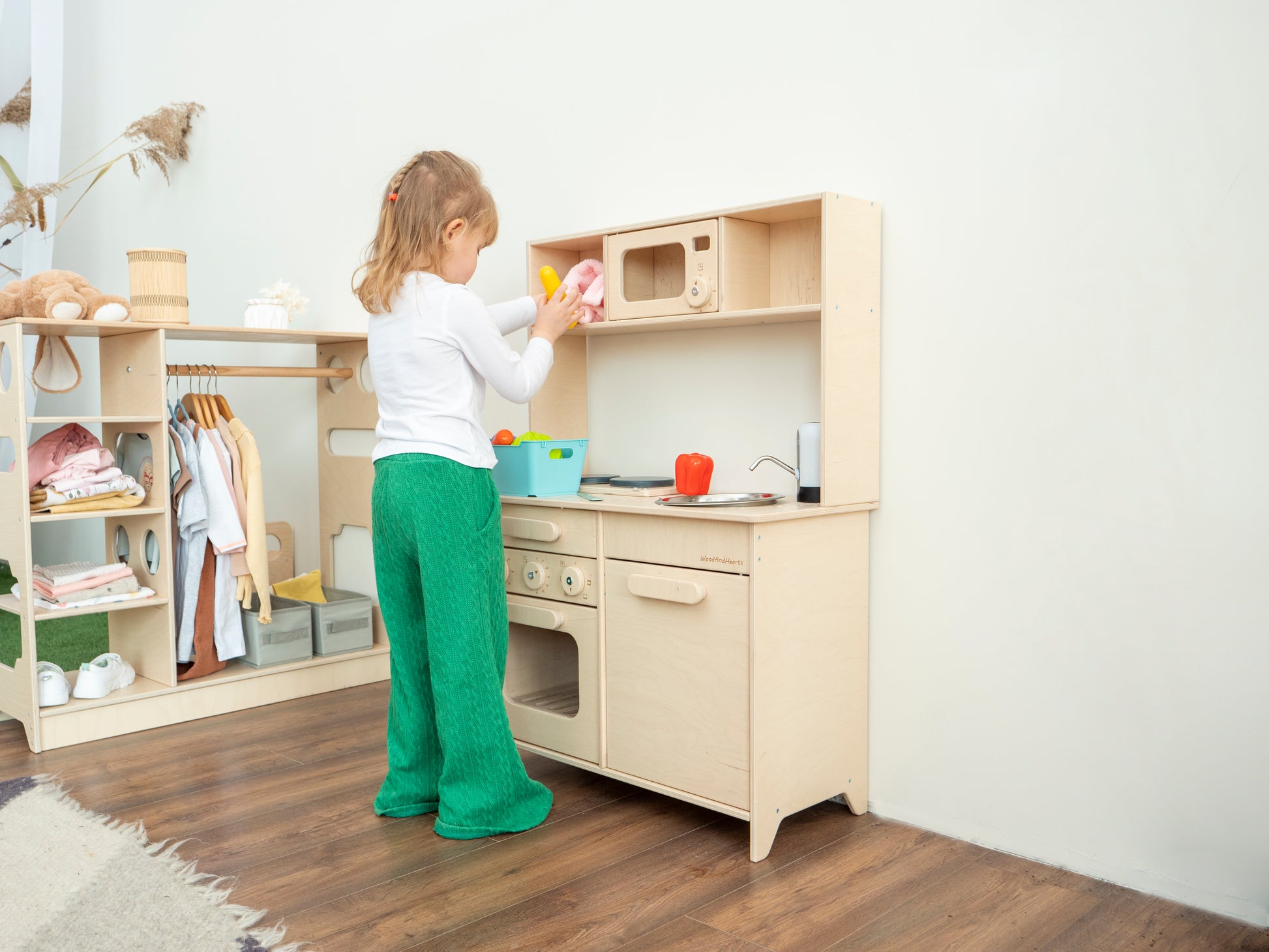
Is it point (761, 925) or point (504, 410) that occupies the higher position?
point (504, 410)

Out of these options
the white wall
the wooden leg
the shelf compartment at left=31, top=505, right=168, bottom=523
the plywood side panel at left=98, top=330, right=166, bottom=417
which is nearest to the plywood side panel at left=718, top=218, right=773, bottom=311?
the white wall

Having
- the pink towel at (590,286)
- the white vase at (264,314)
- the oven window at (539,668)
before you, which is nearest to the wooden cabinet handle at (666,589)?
the oven window at (539,668)

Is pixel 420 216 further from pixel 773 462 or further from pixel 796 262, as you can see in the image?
pixel 773 462

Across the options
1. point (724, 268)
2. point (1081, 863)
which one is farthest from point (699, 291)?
point (1081, 863)

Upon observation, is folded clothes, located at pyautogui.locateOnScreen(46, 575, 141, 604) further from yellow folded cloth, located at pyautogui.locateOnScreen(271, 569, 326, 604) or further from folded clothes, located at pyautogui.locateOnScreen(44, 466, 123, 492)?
yellow folded cloth, located at pyautogui.locateOnScreen(271, 569, 326, 604)

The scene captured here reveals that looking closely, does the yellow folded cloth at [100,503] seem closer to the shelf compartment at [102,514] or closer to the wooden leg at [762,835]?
the shelf compartment at [102,514]

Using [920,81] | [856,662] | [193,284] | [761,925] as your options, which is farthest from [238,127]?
[761,925]

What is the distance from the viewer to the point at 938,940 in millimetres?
1796

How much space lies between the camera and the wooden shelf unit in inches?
112

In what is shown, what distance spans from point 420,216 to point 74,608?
1622 millimetres

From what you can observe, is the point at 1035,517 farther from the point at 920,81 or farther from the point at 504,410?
the point at 504,410

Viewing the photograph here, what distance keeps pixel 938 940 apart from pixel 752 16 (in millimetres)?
2095

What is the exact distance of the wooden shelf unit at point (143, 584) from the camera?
9.33ft

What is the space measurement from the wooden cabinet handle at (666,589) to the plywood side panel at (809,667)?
147mm
